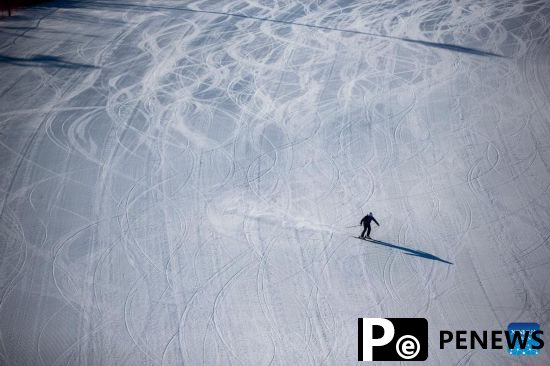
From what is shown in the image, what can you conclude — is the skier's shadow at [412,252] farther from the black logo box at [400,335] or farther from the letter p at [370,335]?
the letter p at [370,335]

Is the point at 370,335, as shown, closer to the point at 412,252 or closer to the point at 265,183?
the point at 412,252

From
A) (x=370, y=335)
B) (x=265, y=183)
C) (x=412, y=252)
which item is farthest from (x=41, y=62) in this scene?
(x=370, y=335)

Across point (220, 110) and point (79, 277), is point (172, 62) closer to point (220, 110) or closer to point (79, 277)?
point (220, 110)

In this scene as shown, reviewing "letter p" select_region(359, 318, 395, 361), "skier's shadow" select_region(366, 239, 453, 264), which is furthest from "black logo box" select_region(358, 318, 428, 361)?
"skier's shadow" select_region(366, 239, 453, 264)

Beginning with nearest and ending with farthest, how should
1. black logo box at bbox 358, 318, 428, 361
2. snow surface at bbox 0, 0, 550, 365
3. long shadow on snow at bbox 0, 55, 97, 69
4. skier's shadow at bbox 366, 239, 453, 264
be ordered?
black logo box at bbox 358, 318, 428, 361, snow surface at bbox 0, 0, 550, 365, skier's shadow at bbox 366, 239, 453, 264, long shadow on snow at bbox 0, 55, 97, 69

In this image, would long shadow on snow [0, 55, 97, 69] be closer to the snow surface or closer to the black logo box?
the snow surface

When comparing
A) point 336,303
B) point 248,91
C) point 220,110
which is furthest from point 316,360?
point 248,91

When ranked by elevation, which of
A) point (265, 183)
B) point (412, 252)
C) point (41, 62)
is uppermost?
point (41, 62)
